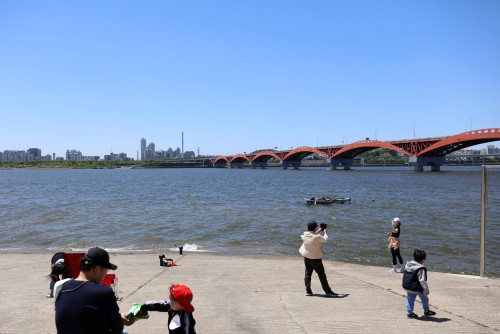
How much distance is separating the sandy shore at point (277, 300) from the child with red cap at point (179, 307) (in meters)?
2.68

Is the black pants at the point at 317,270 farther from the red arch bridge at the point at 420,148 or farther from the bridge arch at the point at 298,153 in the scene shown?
the bridge arch at the point at 298,153

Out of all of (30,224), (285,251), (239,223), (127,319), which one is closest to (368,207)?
(239,223)

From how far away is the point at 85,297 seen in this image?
10.7ft

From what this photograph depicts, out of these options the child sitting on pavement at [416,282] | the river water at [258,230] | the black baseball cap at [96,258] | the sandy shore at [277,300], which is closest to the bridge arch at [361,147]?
the river water at [258,230]

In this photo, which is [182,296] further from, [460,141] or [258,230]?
[460,141]

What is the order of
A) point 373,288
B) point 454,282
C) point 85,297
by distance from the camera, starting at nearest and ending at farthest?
1. point 85,297
2. point 373,288
3. point 454,282

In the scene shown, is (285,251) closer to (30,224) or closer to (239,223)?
(239,223)

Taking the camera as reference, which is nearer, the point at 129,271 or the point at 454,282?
the point at 454,282

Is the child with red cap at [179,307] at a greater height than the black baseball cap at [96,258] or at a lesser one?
Answer: lesser

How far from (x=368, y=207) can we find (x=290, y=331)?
32086 mm

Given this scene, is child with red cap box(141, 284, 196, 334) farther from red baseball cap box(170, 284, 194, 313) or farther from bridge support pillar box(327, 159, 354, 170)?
bridge support pillar box(327, 159, 354, 170)

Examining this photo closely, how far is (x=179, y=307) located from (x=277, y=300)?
4.83 meters

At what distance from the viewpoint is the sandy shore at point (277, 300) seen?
22.2 feet

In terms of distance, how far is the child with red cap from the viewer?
3979 millimetres
